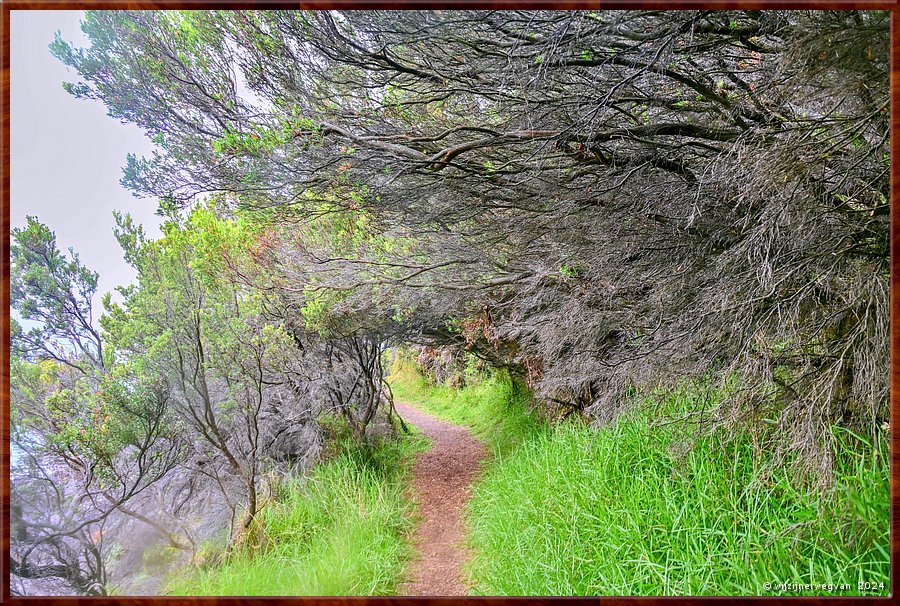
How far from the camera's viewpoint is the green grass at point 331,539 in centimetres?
129

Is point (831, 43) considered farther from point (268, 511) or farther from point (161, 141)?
point (268, 511)

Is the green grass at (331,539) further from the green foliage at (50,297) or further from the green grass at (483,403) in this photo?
the green grass at (483,403)

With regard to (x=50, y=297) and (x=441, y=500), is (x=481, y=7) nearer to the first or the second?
(x=50, y=297)

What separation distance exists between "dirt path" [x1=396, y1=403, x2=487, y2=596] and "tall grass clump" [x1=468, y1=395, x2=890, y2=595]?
15 cm

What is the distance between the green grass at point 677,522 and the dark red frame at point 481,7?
101 millimetres

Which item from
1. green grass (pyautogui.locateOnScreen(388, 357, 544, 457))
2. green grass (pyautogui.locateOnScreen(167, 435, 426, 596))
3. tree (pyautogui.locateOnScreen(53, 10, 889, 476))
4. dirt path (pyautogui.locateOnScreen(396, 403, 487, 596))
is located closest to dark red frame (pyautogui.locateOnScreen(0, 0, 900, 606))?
tree (pyautogui.locateOnScreen(53, 10, 889, 476))

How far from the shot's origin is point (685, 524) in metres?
1.28

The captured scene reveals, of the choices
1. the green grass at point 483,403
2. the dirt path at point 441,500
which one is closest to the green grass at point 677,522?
the dirt path at point 441,500

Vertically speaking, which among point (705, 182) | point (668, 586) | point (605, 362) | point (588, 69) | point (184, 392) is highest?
point (588, 69)

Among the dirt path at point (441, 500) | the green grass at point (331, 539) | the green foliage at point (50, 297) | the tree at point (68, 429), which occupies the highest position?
the green foliage at point (50, 297)

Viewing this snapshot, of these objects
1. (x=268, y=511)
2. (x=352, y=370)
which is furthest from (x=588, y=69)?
(x=352, y=370)

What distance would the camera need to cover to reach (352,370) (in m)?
3.35

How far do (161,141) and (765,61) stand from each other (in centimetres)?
210

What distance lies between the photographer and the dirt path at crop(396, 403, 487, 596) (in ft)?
5.15
